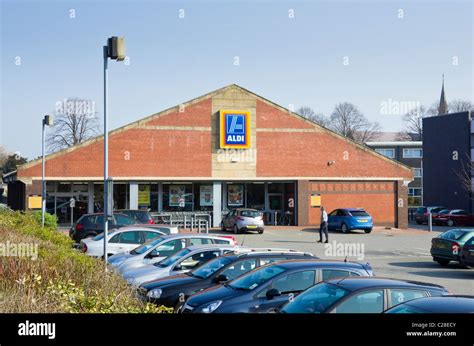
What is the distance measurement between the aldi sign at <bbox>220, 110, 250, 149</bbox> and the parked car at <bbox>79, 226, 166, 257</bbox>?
18.4m

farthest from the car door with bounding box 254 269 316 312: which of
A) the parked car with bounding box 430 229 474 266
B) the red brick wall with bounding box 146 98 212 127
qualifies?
the red brick wall with bounding box 146 98 212 127

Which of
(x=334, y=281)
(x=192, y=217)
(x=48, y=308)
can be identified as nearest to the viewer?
(x=48, y=308)

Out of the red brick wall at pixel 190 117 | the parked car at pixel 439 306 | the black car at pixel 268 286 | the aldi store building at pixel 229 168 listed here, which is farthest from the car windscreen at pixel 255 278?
the red brick wall at pixel 190 117

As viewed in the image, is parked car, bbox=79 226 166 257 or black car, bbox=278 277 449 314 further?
parked car, bbox=79 226 166 257

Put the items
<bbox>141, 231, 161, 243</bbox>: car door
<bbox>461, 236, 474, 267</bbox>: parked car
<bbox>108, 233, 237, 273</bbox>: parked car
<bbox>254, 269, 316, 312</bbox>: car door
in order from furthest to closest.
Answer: <bbox>141, 231, 161, 243</bbox>: car door, <bbox>461, 236, 474, 267</bbox>: parked car, <bbox>108, 233, 237, 273</bbox>: parked car, <bbox>254, 269, 316, 312</bbox>: car door

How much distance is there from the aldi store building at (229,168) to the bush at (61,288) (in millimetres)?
26985

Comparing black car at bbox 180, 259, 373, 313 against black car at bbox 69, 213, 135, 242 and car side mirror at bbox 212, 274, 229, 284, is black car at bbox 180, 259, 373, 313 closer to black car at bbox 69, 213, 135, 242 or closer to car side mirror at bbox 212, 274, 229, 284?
car side mirror at bbox 212, 274, 229, 284

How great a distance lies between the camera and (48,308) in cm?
455

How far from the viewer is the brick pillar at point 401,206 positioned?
38.2 m

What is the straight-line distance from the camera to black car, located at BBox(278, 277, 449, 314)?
18.3 feet

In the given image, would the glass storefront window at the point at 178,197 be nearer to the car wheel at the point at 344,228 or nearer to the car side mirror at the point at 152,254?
the car wheel at the point at 344,228
